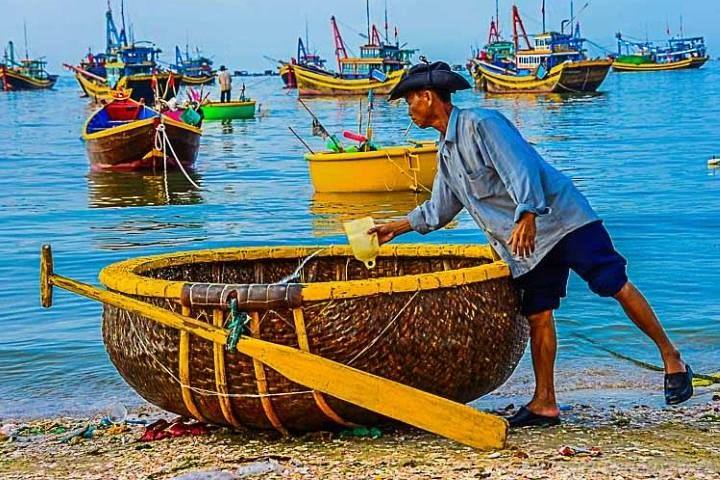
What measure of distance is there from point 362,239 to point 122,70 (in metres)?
75.7

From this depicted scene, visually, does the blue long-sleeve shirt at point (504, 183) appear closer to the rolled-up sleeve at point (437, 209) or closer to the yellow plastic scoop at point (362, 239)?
the rolled-up sleeve at point (437, 209)

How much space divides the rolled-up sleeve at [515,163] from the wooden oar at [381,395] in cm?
73

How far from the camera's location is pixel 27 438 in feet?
17.6

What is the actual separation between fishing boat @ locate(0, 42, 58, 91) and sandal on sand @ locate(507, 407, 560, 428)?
10030 cm

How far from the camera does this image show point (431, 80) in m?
4.41

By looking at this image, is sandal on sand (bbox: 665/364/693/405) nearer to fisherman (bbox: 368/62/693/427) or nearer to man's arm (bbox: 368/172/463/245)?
fisherman (bbox: 368/62/693/427)

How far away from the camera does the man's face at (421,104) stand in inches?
176

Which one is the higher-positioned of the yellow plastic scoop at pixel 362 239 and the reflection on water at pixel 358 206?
the yellow plastic scoop at pixel 362 239

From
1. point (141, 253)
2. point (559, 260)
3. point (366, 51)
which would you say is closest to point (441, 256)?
point (559, 260)

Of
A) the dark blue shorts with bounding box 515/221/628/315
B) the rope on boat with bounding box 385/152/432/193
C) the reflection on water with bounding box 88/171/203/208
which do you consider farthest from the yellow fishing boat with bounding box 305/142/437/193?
the dark blue shorts with bounding box 515/221/628/315

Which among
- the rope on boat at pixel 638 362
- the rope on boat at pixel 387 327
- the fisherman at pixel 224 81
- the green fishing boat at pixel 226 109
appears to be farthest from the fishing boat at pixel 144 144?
the fisherman at pixel 224 81

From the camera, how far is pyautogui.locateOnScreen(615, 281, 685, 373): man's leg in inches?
176

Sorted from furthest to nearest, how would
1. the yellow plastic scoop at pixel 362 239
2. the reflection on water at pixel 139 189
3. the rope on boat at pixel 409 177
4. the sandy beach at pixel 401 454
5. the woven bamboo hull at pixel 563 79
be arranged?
the woven bamboo hull at pixel 563 79
the reflection on water at pixel 139 189
the rope on boat at pixel 409 177
the yellow plastic scoop at pixel 362 239
the sandy beach at pixel 401 454

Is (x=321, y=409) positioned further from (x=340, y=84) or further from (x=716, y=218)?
(x=340, y=84)
